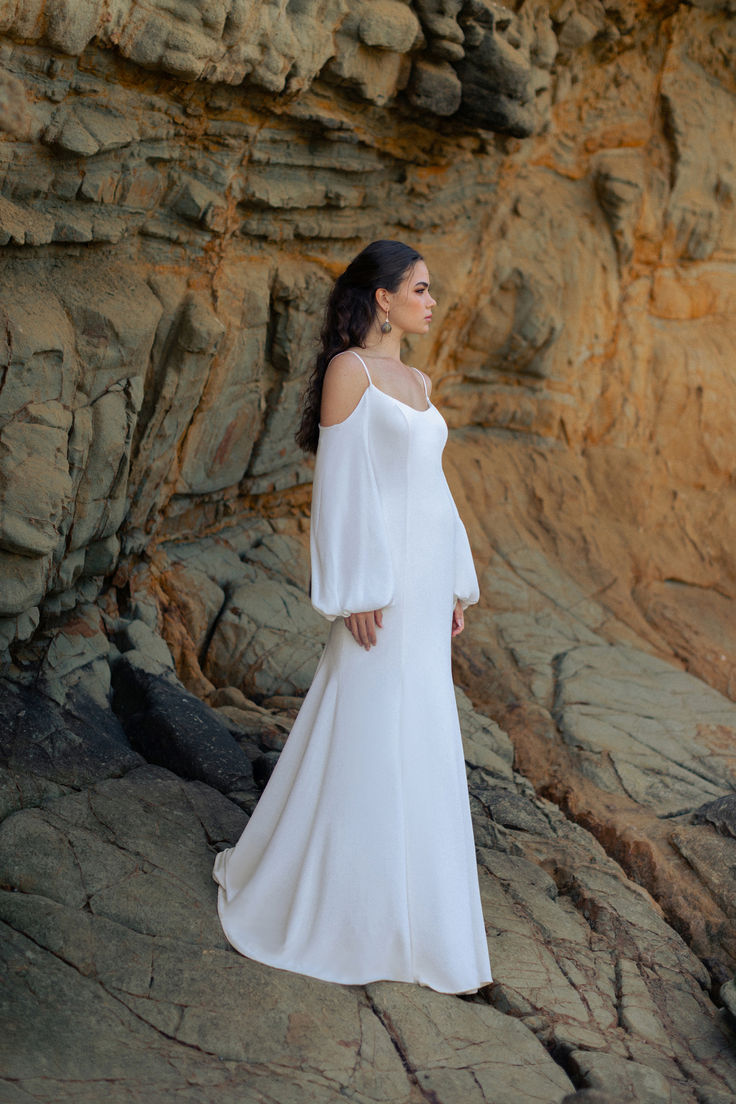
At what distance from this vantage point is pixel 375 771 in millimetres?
3205

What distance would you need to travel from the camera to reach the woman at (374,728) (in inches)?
125

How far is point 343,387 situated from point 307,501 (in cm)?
443

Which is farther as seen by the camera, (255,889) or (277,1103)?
(255,889)

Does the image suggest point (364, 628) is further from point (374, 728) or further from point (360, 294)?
point (360, 294)

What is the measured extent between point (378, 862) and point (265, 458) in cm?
421

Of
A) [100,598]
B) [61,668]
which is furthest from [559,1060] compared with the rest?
[100,598]

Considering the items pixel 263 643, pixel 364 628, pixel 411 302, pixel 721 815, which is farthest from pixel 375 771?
pixel 263 643

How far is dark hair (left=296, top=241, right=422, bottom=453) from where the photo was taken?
3428 mm

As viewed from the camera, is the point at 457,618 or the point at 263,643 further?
the point at 263,643

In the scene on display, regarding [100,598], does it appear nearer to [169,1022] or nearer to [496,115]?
[169,1022]

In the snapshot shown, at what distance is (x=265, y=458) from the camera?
699 cm

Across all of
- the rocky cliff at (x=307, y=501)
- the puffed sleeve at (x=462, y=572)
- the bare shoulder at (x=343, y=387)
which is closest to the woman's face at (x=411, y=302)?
the bare shoulder at (x=343, y=387)

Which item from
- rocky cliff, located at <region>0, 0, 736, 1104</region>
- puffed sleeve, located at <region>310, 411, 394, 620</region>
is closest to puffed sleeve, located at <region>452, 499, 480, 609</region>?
puffed sleeve, located at <region>310, 411, 394, 620</region>

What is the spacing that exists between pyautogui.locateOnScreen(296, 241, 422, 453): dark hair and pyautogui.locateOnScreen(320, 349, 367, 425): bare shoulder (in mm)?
118
